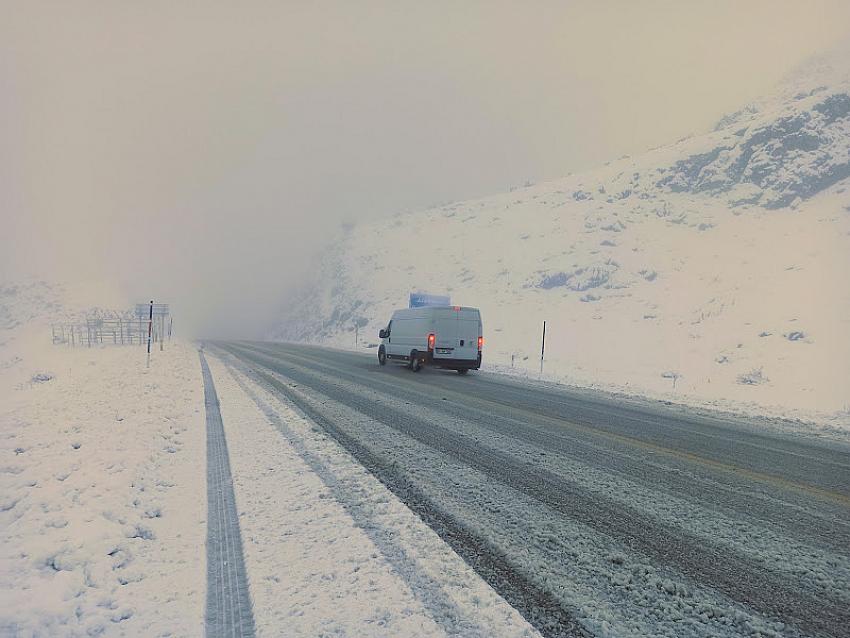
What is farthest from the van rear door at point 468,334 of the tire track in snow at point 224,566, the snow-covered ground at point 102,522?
the tire track in snow at point 224,566

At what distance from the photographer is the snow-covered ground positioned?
2584mm

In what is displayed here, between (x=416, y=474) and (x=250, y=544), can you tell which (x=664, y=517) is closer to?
(x=416, y=474)

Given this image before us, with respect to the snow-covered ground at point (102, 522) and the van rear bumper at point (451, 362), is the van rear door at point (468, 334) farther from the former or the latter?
the snow-covered ground at point (102, 522)

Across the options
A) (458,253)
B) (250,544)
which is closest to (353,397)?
(250,544)

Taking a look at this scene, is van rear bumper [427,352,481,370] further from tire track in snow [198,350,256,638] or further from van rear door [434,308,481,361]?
tire track in snow [198,350,256,638]

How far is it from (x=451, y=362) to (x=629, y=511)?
503 inches

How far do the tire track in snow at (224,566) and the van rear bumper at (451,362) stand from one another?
37.5ft

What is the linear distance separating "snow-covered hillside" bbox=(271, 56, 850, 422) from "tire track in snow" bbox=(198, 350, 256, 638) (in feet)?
39.8

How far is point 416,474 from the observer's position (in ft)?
16.9

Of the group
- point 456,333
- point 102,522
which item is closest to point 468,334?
point 456,333

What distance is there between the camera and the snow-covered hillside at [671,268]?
22203mm

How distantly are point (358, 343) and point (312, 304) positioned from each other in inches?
767

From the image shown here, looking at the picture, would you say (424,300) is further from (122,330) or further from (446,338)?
(122,330)

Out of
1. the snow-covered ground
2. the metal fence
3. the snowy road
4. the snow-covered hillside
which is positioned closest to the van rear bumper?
the snow-covered hillside
